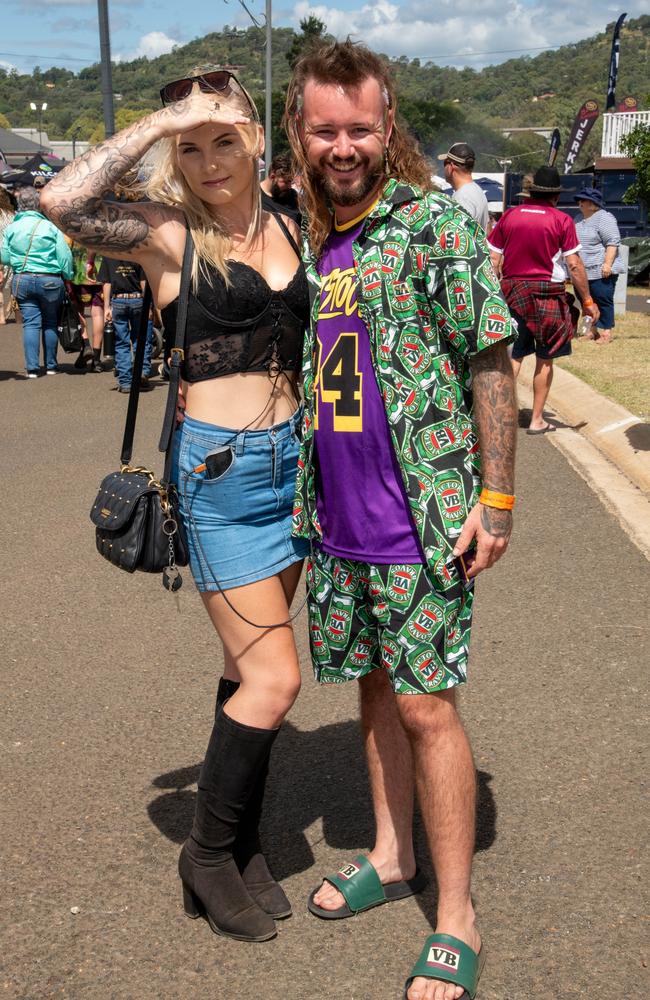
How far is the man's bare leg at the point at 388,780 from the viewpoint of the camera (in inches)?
119

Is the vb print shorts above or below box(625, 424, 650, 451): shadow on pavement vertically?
above

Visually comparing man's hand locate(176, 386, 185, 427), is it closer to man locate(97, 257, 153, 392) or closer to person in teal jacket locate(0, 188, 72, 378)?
man locate(97, 257, 153, 392)

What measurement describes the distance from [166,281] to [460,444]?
817 mm

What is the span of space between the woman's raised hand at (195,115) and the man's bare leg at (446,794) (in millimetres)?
1409

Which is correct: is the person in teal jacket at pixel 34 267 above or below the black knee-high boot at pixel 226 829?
above

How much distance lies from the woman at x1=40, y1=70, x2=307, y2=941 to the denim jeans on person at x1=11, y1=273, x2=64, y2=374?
9976mm

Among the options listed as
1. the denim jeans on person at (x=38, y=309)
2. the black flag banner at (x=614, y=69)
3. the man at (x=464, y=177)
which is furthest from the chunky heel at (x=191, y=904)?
the black flag banner at (x=614, y=69)

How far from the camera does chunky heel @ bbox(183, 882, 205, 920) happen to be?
293 cm

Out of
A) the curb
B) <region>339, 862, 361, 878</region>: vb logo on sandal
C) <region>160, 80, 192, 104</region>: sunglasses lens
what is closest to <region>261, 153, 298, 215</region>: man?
the curb

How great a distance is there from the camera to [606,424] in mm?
9078

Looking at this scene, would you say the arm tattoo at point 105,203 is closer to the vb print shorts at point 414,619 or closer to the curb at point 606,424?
the vb print shorts at point 414,619

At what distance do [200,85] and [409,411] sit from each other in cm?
95

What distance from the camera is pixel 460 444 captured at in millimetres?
2645

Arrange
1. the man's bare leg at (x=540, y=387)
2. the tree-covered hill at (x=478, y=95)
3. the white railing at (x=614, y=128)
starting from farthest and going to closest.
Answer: the tree-covered hill at (x=478, y=95)
the white railing at (x=614, y=128)
the man's bare leg at (x=540, y=387)
